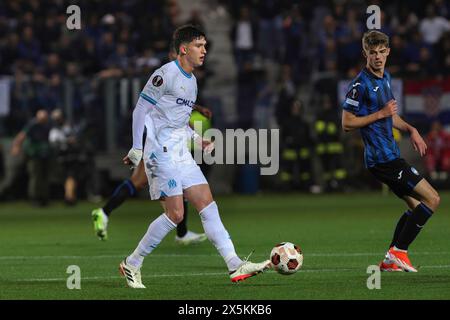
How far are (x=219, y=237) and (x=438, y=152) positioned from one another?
16.1m

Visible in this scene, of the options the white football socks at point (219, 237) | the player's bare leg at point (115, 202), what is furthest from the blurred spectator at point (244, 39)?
the white football socks at point (219, 237)

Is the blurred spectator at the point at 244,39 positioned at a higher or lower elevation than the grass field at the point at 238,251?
higher

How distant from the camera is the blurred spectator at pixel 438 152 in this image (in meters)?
26.0

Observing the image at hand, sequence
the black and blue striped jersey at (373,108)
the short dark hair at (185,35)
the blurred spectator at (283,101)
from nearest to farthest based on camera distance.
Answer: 1. the short dark hair at (185,35)
2. the black and blue striped jersey at (373,108)
3. the blurred spectator at (283,101)

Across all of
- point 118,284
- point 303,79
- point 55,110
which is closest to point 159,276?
point 118,284

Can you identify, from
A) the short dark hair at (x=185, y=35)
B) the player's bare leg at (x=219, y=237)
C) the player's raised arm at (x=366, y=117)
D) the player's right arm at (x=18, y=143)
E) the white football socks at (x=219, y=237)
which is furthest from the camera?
the player's right arm at (x=18, y=143)

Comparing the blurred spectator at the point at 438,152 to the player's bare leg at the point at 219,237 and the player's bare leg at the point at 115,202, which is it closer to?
the player's bare leg at the point at 115,202

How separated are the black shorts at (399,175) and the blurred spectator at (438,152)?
14524mm

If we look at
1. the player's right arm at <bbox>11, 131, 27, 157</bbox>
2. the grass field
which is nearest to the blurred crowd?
the player's right arm at <bbox>11, 131, 27, 157</bbox>

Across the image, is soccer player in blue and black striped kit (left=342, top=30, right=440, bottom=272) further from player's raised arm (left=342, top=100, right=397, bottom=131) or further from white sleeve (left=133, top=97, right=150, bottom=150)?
white sleeve (left=133, top=97, right=150, bottom=150)

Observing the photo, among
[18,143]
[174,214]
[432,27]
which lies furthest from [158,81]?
[432,27]

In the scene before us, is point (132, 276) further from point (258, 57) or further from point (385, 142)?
point (258, 57)

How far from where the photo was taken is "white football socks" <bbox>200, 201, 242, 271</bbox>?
10555 mm

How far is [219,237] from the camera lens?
10.6 metres
